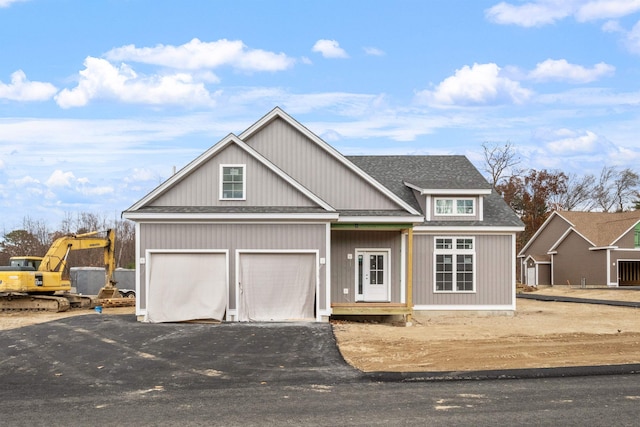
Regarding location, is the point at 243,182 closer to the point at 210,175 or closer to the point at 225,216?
the point at 210,175

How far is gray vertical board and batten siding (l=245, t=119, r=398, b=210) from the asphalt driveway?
15.8ft

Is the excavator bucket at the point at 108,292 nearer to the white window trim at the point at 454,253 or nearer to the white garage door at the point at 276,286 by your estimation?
the white garage door at the point at 276,286

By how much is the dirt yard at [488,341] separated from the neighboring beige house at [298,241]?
1.39 m

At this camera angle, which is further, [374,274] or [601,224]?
[601,224]

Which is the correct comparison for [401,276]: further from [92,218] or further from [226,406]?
[92,218]

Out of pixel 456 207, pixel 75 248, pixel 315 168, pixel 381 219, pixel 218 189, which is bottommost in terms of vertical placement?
pixel 75 248

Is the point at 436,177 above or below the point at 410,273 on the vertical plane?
above

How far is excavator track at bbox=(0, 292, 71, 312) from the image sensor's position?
2917 cm

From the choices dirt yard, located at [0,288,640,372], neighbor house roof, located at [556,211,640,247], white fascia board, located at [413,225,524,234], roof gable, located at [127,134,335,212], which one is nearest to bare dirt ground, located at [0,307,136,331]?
dirt yard, located at [0,288,640,372]

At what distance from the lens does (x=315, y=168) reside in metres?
24.1

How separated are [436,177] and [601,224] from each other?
29934mm

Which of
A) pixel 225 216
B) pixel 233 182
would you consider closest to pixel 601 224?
pixel 233 182

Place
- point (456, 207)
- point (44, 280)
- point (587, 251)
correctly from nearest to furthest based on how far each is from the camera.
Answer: point (456, 207), point (44, 280), point (587, 251)

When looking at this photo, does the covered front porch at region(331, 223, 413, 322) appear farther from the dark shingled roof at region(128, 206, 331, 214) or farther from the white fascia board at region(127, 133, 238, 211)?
the white fascia board at region(127, 133, 238, 211)
